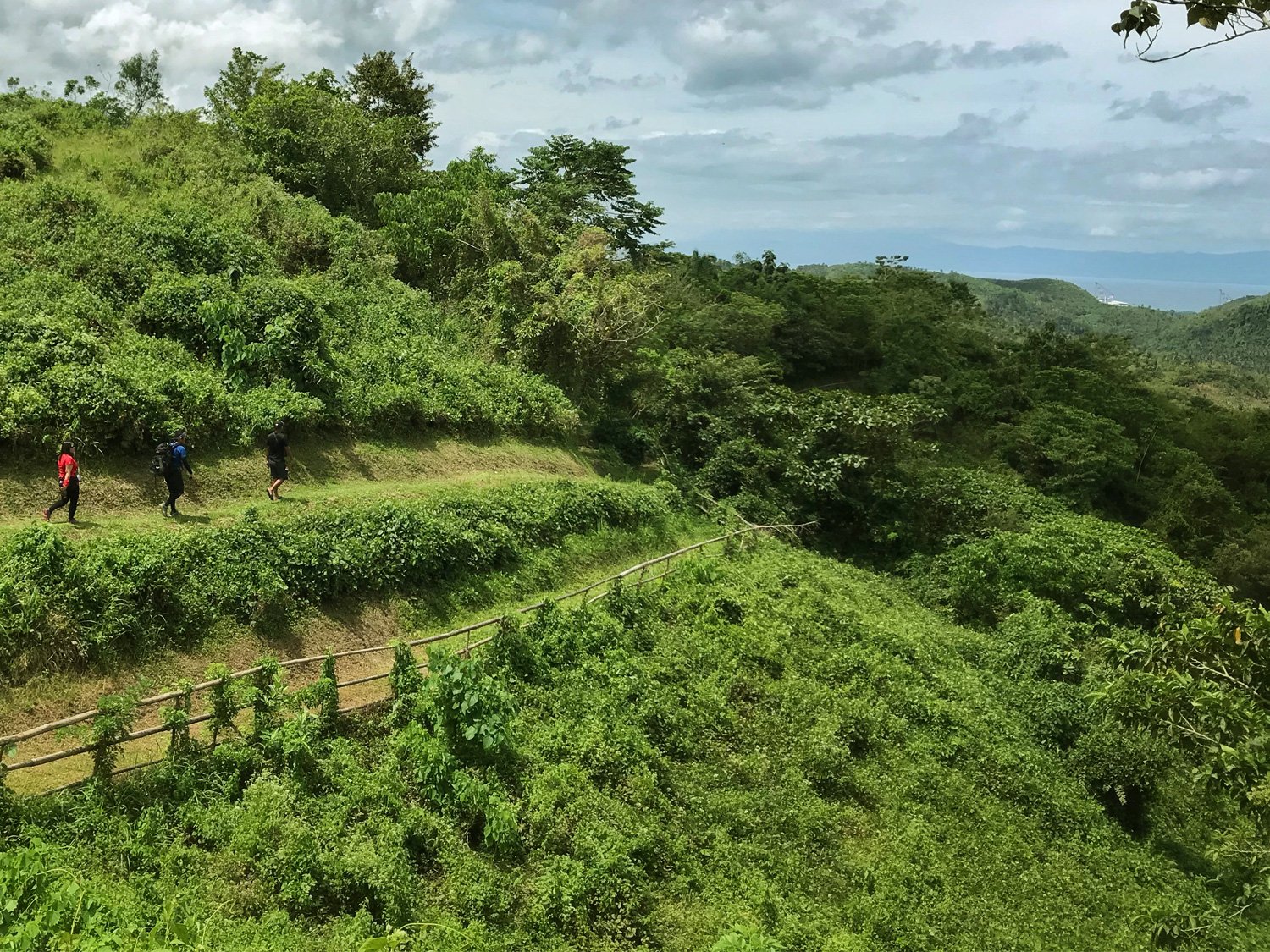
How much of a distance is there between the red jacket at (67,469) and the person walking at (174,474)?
137 centimetres

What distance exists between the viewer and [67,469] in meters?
12.4

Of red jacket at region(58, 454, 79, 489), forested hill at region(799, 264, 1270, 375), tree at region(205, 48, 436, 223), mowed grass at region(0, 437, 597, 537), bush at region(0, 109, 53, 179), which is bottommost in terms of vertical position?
mowed grass at region(0, 437, 597, 537)

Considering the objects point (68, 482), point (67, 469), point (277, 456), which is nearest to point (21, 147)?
point (277, 456)

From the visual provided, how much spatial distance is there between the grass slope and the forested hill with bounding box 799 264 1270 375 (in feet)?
387

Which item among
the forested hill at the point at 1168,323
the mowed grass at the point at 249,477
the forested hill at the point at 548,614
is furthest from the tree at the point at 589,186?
the forested hill at the point at 1168,323

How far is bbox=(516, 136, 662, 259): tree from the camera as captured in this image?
35.3 m

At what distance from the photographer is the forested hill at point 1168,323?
141500 millimetres

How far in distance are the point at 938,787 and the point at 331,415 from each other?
48.8ft

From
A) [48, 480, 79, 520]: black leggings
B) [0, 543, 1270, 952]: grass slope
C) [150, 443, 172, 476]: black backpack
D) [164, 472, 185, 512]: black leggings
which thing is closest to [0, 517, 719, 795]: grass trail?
[0, 543, 1270, 952]: grass slope

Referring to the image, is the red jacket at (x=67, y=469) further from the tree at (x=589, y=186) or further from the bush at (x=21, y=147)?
the tree at (x=589, y=186)

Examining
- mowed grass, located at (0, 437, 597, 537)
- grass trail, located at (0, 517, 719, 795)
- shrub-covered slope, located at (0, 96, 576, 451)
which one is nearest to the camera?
grass trail, located at (0, 517, 719, 795)

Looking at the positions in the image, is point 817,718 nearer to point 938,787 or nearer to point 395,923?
point 938,787

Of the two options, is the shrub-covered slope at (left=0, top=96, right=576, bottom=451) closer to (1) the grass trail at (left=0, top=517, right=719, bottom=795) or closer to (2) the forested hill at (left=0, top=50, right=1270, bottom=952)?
(2) the forested hill at (left=0, top=50, right=1270, bottom=952)

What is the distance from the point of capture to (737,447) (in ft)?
90.4
